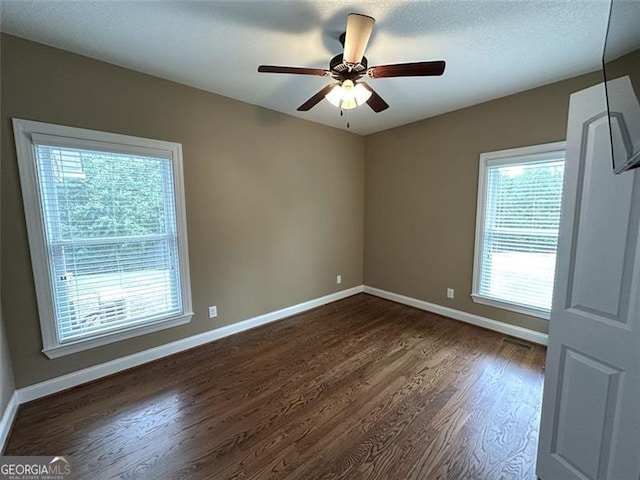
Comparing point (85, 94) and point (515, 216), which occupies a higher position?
point (85, 94)

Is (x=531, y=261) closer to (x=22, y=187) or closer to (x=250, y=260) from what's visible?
(x=250, y=260)

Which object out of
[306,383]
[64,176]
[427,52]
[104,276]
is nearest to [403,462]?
[306,383]

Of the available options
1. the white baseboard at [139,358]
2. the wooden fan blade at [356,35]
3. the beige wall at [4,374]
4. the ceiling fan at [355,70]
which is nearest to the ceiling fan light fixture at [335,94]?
the ceiling fan at [355,70]

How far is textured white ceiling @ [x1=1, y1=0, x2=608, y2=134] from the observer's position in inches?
62.4

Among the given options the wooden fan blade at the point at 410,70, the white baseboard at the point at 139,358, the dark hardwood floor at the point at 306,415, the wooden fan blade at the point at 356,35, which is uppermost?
the wooden fan blade at the point at 356,35

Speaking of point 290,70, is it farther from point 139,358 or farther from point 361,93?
point 139,358

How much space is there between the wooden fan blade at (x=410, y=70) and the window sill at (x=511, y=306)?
2558 mm

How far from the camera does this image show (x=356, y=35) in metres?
1.54

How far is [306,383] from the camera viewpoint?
2182 millimetres

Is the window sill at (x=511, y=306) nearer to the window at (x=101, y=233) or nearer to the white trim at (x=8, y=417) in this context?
the window at (x=101, y=233)

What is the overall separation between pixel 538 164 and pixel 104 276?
419 cm

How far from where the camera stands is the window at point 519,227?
2594mm

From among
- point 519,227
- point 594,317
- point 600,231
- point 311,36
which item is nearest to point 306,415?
point 594,317

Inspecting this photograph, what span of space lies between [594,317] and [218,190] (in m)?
2.96
